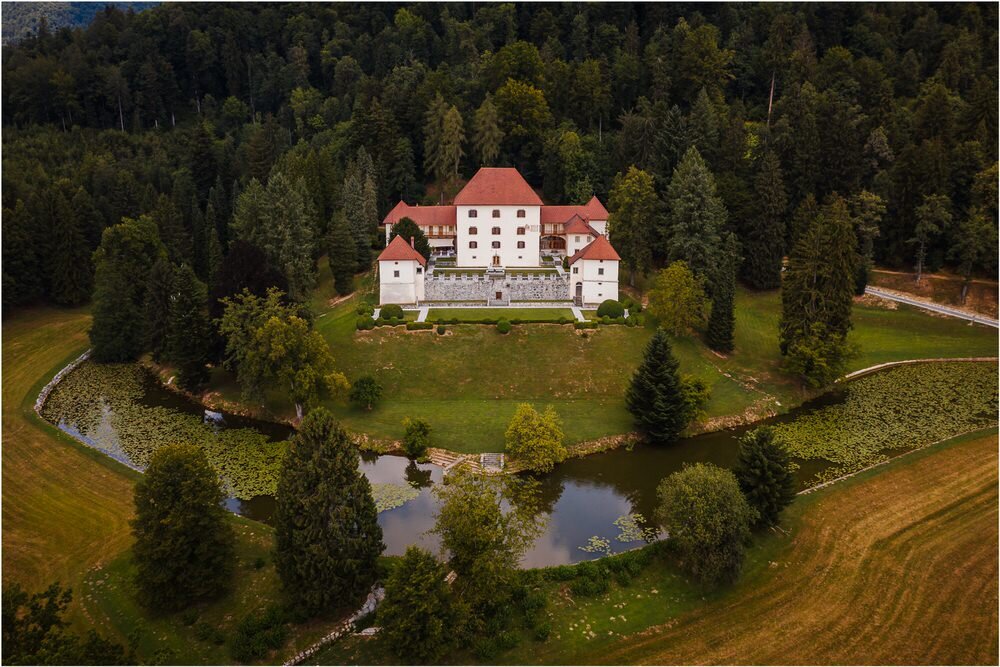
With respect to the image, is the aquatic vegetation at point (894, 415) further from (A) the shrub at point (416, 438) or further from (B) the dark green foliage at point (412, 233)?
(B) the dark green foliage at point (412, 233)

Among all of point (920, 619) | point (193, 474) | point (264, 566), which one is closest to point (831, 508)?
point (920, 619)

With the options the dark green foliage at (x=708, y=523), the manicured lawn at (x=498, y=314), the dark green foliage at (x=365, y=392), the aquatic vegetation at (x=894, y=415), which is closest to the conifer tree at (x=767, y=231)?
the aquatic vegetation at (x=894, y=415)

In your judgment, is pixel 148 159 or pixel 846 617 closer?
pixel 846 617

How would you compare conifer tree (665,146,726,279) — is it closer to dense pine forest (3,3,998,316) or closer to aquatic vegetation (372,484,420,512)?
dense pine forest (3,3,998,316)

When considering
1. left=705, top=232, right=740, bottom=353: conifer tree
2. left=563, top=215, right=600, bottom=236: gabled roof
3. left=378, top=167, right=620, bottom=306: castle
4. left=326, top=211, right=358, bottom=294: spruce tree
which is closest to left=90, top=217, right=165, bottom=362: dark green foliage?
left=326, top=211, right=358, bottom=294: spruce tree

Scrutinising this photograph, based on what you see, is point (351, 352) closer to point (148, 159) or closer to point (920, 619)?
point (920, 619)

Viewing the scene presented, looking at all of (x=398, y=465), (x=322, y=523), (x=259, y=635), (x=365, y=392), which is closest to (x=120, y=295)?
(x=365, y=392)

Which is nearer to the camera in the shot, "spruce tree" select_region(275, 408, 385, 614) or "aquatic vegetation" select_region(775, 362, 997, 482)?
"spruce tree" select_region(275, 408, 385, 614)
